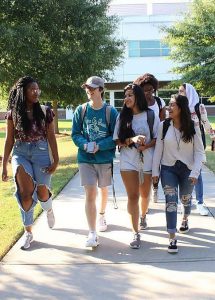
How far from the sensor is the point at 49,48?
14820 mm

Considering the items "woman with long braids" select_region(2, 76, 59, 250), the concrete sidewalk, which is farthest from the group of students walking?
the concrete sidewalk

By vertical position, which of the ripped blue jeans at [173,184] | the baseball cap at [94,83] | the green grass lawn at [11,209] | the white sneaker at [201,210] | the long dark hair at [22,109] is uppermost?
the baseball cap at [94,83]

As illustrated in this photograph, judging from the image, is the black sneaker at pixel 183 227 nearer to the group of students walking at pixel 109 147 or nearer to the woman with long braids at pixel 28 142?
the group of students walking at pixel 109 147

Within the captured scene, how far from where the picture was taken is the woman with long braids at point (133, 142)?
17.1 feet

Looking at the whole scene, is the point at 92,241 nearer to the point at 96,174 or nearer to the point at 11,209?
the point at 96,174

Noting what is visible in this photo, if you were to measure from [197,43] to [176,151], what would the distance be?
63.0 feet

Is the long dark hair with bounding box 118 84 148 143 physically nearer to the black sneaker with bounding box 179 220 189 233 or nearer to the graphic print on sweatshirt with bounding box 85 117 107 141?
the graphic print on sweatshirt with bounding box 85 117 107 141

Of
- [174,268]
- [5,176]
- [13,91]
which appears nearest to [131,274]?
[174,268]

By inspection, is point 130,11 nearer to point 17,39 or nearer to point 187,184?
point 17,39

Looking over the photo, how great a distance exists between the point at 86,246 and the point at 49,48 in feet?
34.6

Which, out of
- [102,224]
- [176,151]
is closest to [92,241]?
[102,224]

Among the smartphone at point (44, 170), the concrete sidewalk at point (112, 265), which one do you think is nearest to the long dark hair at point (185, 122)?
the concrete sidewalk at point (112, 265)

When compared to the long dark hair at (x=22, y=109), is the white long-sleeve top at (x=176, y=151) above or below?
below

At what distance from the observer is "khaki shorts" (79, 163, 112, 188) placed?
5.35 metres
